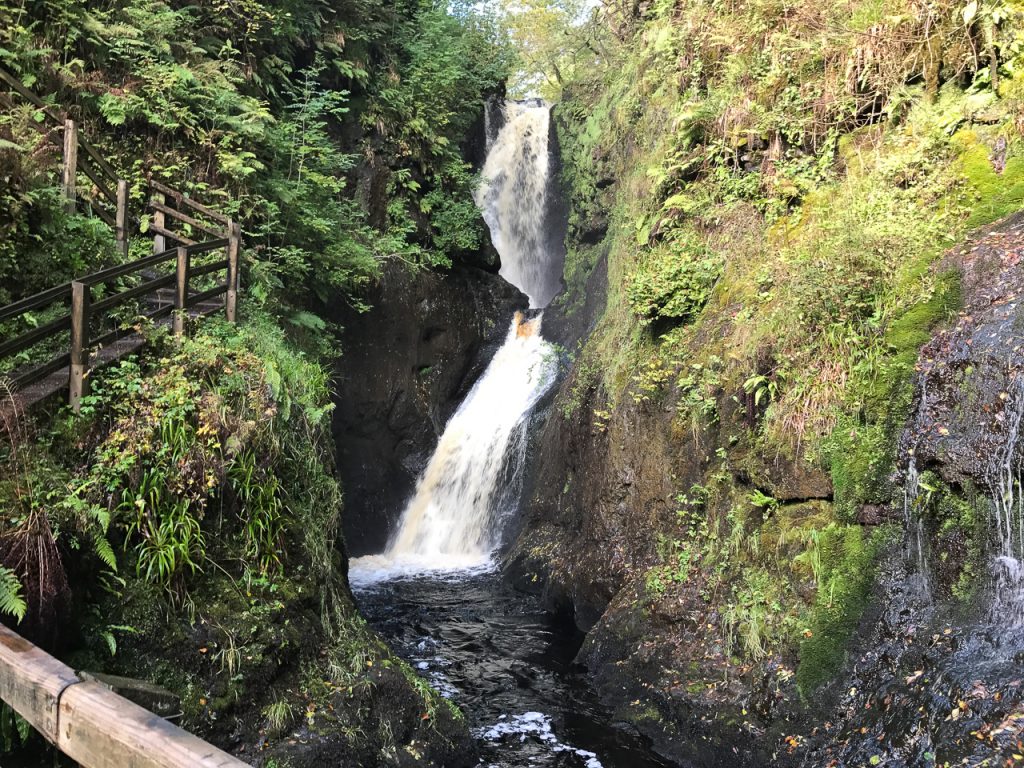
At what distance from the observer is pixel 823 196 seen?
874cm

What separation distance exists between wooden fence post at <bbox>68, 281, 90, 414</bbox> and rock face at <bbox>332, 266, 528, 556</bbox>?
926 cm

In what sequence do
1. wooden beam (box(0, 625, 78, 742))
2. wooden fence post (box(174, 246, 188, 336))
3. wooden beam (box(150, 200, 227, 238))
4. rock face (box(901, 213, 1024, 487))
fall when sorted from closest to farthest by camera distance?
wooden beam (box(0, 625, 78, 742))
rock face (box(901, 213, 1024, 487))
wooden fence post (box(174, 246, 188, 336))
wooden beam (box(150, 200, 227, 238))

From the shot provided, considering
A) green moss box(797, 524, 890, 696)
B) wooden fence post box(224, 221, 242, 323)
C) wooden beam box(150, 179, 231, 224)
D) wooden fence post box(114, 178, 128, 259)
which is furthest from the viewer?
wooden beam box(150, 179, 231, 224)

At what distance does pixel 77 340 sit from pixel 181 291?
2036 mm

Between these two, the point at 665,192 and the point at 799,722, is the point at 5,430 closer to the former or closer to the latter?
the point at 799,722

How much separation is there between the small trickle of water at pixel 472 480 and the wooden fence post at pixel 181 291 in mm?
6794

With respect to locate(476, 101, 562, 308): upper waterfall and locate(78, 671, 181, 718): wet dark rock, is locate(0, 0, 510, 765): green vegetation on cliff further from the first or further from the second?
locate(476, 101, 562, 308): upper waterfall

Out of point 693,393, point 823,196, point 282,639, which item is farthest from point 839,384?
point 282,639

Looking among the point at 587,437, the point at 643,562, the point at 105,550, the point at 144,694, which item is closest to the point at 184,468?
the point at 105,550

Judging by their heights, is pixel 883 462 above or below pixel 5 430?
above

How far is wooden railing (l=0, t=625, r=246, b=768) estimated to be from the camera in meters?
2.39

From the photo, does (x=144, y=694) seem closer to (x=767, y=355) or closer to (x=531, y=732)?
(x=531, y=732)

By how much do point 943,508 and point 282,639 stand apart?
5.62 metres

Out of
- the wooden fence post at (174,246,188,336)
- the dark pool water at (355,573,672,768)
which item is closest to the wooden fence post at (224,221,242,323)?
the wooden fence post at (174,246,188,336)
